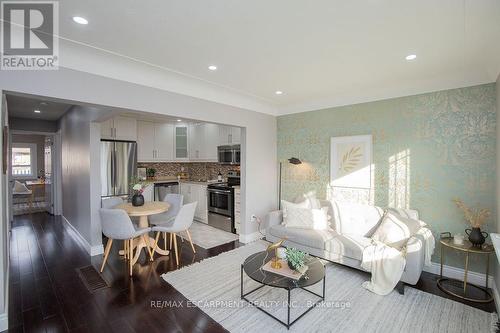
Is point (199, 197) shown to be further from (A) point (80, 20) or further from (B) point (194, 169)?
(A) point (80, 20)

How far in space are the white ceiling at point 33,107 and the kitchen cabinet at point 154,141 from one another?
1.59m

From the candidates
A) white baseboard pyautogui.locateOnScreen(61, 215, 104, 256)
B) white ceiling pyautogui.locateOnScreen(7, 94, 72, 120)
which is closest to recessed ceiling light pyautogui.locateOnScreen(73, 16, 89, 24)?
white ceiling pyautogui.locateOnScreen(7, 94, 72, 120)

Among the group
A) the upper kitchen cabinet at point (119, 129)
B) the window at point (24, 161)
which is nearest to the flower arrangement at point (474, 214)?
the upper kitchen cabinet at point (119, 129)

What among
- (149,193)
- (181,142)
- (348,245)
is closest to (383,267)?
(348,245)

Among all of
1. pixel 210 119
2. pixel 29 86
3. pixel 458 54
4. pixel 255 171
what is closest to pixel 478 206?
pixel 458 54

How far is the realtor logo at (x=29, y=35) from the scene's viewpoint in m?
1.77

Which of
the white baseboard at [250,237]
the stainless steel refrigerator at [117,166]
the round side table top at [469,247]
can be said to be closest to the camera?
the round side table top at [469,247]

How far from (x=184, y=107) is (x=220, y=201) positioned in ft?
8.14

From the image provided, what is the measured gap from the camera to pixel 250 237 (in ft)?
15.1

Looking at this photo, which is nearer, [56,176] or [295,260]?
[295,260]

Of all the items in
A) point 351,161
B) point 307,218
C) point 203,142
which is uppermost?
point 203,142

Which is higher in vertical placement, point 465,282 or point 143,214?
point 143,214

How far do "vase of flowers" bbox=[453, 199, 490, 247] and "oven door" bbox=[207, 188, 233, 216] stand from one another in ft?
12.0

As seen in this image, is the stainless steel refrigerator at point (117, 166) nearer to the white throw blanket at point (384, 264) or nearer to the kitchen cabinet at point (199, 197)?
the kitchen cabinet at point (199, 197)
